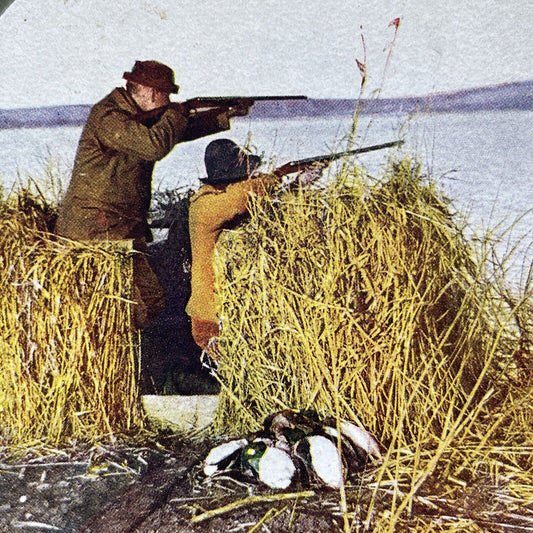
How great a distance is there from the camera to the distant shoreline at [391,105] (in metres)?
3.28

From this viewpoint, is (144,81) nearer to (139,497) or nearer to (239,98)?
(239,98)

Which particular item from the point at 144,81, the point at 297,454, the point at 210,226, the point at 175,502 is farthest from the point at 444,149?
the point at 175,502

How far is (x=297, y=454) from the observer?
1900 millimetres

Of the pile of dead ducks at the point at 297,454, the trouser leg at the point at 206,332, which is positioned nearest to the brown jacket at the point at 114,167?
the trouser leg at the point at 206,332

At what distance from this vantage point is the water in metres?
3.32

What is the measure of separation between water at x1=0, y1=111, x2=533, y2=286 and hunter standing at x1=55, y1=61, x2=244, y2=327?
0.57m

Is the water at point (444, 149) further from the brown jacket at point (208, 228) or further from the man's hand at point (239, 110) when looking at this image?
the brown jacket at point (208, 228)

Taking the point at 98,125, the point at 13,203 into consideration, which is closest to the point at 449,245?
the point at 98,125

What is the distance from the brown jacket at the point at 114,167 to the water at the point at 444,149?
58 centimetres

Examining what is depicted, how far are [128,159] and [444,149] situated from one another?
2219 millimetres

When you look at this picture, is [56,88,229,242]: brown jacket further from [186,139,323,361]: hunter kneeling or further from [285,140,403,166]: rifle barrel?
[285,140,403,166]: rifle barrel

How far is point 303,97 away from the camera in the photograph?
11.4 feet

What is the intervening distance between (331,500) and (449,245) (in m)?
1.17

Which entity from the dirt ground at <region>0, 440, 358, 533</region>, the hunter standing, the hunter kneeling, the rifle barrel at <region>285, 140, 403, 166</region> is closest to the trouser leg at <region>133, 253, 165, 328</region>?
the hunter standing
